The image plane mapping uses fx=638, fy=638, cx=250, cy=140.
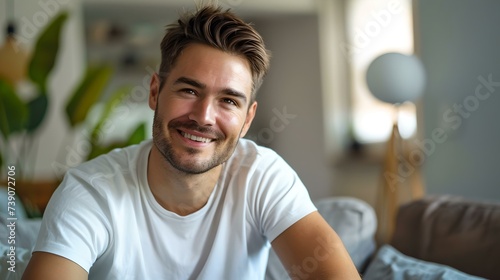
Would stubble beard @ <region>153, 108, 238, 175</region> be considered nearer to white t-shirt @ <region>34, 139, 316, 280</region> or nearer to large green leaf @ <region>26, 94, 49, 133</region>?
white t-shirt @ <region>34, 139, 316, 280</region>

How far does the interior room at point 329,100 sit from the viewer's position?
9.61ft

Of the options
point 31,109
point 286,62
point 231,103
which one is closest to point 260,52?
point 231,103

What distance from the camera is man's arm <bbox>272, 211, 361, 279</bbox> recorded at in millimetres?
1407

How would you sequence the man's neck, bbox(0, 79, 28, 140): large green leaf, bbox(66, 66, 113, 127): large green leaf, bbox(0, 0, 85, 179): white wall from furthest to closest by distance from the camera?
1. bbox(0, 0, 85, 179): white wall
2. bbox(66, 66, 113, 127): large green leaf
3. bbox(0, 79, 28, 140): large green leaf
4. the man's neck

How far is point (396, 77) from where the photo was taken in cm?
292

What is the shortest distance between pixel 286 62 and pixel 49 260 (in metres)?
4.82

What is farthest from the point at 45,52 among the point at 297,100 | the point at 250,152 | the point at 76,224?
the point at 297,100

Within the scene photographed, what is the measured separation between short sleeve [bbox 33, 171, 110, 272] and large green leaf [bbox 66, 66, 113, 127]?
5.69 feet

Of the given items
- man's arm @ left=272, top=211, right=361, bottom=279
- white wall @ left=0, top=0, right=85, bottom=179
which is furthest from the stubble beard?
white wall @ left=0, top=0, right=85, bottom=179

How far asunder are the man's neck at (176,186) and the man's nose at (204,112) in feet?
0.44

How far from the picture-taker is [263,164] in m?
1.56

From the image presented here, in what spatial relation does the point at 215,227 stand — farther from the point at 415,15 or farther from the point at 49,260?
the point at 415,15

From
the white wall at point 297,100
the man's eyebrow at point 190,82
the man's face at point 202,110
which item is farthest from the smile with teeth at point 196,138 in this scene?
the white wall at point 297,100

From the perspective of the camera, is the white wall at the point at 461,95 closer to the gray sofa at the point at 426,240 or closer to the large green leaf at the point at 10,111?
the gray sofa at the point at 426,240
